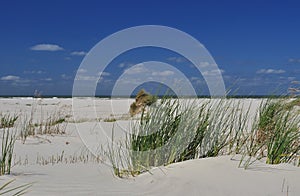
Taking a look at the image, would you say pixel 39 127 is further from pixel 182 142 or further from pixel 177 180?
pixel 177 180

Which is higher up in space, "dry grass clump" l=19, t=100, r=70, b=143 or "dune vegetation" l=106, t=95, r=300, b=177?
"dune vegetation" l=106, t=95, r=300, b=177

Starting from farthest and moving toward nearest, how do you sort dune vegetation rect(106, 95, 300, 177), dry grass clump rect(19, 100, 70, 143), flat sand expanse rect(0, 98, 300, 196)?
dry grass clump rect(19, 100, 70, 143), dune vegetation rect(106, 95, 300, 177), flat sand expanse rect(0, 98, 300, 196)

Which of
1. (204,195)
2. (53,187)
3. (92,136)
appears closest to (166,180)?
(204,195)

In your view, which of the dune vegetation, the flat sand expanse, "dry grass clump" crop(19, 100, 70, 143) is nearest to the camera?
the flat sand expanse

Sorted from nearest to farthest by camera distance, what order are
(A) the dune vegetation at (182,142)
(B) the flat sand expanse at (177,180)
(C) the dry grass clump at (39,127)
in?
(B) the flat sand expanse at (177,180)
(A) the dune vegetation at (182,142)
(C) the dry grass clump at (39,127)

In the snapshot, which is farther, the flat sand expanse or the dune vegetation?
the dune vegetation

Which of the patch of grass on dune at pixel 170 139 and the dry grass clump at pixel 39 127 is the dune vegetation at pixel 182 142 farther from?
the dry grass clump at pixel 39 127

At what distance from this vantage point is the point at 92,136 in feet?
29.6

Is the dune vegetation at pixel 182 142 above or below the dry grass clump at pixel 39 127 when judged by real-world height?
above

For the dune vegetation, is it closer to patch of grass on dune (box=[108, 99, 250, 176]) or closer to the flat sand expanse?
patch of grass on dune (box=[108, 99, 250, 176])

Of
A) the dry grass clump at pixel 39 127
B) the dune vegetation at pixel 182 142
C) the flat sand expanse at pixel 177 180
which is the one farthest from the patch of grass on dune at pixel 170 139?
the dry grass clump at pixel 39 127

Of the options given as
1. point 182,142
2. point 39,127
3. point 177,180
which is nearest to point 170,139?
point 182,142

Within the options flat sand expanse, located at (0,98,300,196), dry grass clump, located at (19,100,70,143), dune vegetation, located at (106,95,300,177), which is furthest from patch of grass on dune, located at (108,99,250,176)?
dry grass clump, located at (19,100,70,143)

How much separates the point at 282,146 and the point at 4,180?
311cm
